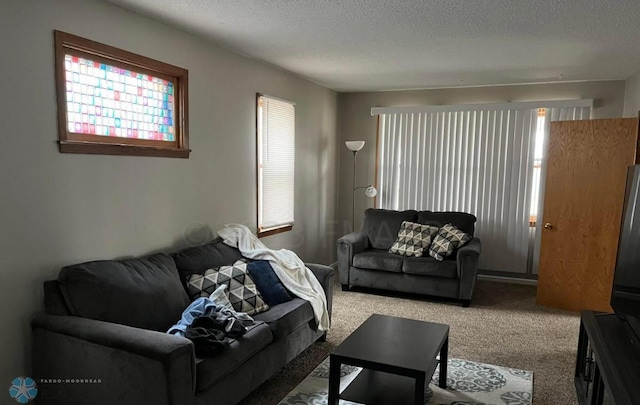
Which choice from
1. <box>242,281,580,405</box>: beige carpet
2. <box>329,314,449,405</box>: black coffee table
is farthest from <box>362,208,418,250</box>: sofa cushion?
<box>329,314,449,405</box>: black coffee table

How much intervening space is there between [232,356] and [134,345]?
0.54 metres

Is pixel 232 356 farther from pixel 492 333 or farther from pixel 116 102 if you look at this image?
pixel 492 333

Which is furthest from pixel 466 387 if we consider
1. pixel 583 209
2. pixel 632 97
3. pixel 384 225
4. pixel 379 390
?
pixel 632 97

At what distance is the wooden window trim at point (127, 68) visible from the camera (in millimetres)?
2500

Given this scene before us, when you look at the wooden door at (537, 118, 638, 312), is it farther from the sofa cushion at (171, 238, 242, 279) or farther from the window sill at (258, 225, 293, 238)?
the sofa cushion at (171, 238, 242, 279)

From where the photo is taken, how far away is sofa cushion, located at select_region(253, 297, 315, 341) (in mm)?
2818

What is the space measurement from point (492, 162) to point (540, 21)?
268 centimetres

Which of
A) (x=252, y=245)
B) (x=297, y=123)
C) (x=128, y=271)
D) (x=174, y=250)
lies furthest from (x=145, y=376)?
(x=297, y=123)

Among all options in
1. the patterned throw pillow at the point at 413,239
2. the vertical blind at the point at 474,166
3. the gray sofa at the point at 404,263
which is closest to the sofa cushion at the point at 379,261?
the gray sofa at the point at 404,263

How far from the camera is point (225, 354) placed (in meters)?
2.36

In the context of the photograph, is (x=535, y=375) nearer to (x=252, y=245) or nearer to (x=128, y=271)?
(x=252, y=245)

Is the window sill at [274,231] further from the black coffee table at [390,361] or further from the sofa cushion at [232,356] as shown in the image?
the black coffee table at [390,361]

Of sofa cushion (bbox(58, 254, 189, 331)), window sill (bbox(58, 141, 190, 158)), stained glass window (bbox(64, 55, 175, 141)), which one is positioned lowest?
sofa cushion (bbox(58, 254, 189, 331))

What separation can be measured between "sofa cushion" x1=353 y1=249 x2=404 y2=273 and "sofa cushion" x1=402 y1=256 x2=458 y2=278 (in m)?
0.08
